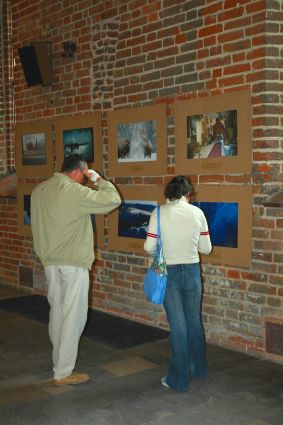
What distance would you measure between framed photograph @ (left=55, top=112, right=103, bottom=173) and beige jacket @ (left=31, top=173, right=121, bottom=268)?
2352 millimetres

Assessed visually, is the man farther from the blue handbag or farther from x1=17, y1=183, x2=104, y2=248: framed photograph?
x1=17, y1=183, x2=104, y2=248: framed photograph

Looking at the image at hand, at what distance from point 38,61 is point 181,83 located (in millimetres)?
2561

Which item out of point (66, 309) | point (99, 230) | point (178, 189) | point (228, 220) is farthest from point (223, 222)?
point (99, 230)

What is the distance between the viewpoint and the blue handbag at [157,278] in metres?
4.39

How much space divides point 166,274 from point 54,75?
431 cm

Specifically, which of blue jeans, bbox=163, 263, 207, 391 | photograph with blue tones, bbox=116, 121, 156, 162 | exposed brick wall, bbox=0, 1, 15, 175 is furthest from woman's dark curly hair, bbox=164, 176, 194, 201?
exposed brick wall, bbox=0, 1, 15, 175

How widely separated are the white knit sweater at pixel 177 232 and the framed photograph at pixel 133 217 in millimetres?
1746

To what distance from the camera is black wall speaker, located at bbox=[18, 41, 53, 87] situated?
761cm

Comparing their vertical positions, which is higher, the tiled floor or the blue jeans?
the blue jeans

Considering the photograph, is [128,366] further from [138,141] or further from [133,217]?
[138,141]

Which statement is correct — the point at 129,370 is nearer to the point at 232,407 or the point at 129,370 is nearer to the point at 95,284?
the point at 232,407

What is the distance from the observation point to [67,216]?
4609 mm

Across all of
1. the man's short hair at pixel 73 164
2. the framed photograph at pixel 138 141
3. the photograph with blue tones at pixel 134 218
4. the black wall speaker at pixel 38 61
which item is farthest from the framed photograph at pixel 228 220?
the black wall speaker at pixel 38 61

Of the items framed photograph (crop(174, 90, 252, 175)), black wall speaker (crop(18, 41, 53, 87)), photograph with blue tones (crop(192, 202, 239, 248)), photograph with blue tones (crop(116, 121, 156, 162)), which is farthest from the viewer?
black wall speaker (crop(18, 41, 53, 87))
